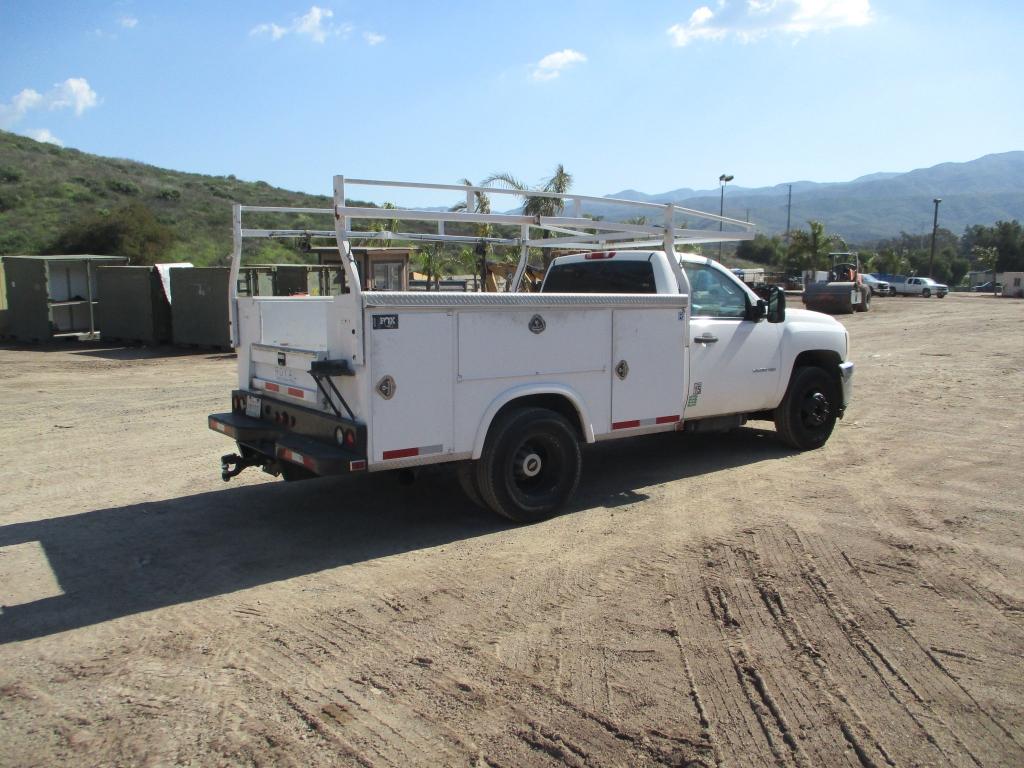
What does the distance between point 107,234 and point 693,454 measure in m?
35.3

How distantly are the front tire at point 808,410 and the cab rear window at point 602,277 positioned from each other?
89.6 inches

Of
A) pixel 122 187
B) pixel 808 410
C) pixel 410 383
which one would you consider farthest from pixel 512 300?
pixel 122 187

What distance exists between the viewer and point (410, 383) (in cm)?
540

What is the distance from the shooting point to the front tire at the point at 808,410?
334 inches

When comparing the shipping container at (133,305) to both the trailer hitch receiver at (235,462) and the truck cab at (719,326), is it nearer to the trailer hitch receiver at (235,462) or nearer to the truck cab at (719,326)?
the truck cab at (719,326)

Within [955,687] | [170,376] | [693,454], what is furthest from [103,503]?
[170,376]

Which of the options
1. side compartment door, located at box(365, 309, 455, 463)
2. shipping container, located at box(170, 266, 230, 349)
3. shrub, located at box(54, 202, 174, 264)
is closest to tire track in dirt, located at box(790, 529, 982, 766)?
side compartment door, located at box(365, 309, 455, 463)

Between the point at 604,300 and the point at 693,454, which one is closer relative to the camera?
the point at 604,300

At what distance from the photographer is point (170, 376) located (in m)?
15.0

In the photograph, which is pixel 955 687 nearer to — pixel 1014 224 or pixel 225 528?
pixel 225 528

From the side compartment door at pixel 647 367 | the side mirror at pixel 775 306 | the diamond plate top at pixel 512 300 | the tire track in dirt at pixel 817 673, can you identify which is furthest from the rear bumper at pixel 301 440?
the side mirror at pixel 775 306

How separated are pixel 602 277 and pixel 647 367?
4.43 feet

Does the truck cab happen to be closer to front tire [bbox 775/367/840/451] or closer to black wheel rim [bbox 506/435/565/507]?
front tire [bbox 775/367/840/451]

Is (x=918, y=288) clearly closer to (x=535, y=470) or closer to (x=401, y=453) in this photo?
(x=535, y=470)
